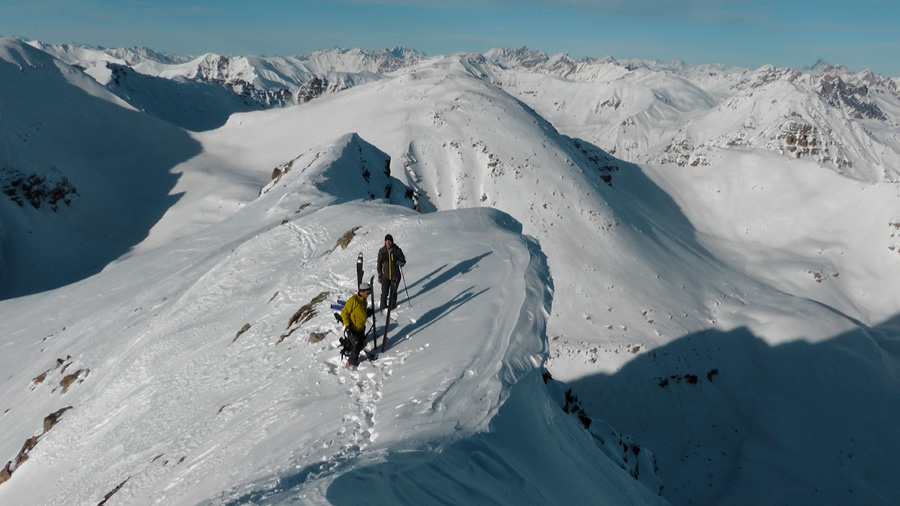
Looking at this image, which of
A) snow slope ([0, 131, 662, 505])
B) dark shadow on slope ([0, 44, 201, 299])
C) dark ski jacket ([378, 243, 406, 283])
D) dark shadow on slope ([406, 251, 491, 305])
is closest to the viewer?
snow slope ([0, 131, 662, 505])

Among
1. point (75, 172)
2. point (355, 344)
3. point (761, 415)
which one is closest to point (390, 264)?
point (355, 344)

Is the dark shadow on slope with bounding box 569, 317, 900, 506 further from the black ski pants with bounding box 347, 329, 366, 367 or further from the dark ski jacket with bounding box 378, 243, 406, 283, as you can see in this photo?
the black ski pants with bounding box 347, 329, 366, 367

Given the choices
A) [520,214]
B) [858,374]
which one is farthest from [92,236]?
[858,374]

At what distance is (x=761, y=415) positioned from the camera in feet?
107

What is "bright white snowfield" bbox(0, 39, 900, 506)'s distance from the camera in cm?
923

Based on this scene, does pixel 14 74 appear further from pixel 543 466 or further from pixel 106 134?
pixel 543 466

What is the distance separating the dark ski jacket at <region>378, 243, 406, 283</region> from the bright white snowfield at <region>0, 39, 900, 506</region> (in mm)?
1218

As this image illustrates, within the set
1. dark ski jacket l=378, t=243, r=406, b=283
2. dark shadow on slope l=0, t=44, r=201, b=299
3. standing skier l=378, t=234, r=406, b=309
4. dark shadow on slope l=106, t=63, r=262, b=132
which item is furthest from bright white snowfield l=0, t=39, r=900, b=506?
dark shadow on slope l=106, t=63, r=262, b=132

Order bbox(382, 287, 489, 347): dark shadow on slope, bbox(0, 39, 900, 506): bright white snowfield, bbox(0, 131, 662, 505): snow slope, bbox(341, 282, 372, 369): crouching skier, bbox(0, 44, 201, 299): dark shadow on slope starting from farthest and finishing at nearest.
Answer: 1. bbox(0, 44, 201, 299): dark shadow on slope
2. bbox(382, 287, 489, 347): dark shadow on slope
3. bbox(341, 282, 372, 369): crouching skier
4. bbox(0, 39, 900, 506): bright white snowfield
5. bbox(0, 131, 662, 505): snow slope

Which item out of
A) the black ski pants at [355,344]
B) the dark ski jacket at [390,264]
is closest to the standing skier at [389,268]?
the dark ski jacket at [390,264]

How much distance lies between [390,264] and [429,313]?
163 centimetres

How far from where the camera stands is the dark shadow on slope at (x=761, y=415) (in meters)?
27.2

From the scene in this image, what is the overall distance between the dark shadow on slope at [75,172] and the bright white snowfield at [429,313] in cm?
31

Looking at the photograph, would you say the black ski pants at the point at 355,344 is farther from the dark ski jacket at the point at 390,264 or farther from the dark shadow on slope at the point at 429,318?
the dark ski jacket at the point at 390,264
